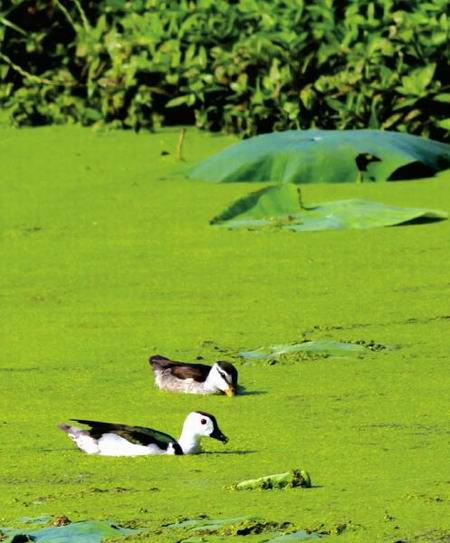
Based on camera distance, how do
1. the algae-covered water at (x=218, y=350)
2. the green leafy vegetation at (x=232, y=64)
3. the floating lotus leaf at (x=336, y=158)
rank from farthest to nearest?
the green leafy vegetation at (x=232, y=64) < the floating lotus leaf at (x=336, y=158) < the algae-covered water at (x=218, y=350)

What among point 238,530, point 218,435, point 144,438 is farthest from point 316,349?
point 238,530

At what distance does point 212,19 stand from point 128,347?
4777 mm

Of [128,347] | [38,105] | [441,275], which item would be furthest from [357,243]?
[38,105]

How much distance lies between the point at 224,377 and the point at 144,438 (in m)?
0.57

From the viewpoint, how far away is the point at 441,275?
250 inches

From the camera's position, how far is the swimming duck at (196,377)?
15.7ft

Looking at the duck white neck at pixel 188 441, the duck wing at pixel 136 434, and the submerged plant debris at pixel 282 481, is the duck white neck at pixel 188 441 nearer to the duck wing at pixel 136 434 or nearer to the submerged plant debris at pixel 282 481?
the duck wing at pixel 136 434

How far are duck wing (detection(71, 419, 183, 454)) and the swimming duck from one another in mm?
506

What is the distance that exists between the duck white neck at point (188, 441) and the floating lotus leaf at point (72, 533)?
0.59 meters

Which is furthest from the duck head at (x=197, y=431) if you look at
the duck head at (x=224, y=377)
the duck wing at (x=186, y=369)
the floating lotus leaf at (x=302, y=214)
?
the floating lotus leaf at (x=302, y=214)

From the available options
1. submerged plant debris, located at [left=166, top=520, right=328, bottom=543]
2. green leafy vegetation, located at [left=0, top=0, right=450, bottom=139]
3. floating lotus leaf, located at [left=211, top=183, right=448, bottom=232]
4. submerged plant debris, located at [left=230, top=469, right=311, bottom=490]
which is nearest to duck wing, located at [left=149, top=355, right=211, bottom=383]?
submerged plant debris, located at [left=230, top=469, right=311, bottom=490]

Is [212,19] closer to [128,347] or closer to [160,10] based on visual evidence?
[160,10]

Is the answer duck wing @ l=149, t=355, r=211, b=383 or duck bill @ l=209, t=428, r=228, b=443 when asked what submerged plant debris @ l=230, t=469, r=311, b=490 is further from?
duck wing @ l=149, t=355, r=211, b=383

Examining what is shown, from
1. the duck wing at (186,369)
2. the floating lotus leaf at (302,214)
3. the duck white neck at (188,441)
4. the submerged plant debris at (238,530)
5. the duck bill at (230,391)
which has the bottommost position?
the floating lotus leaf at (302,214)
